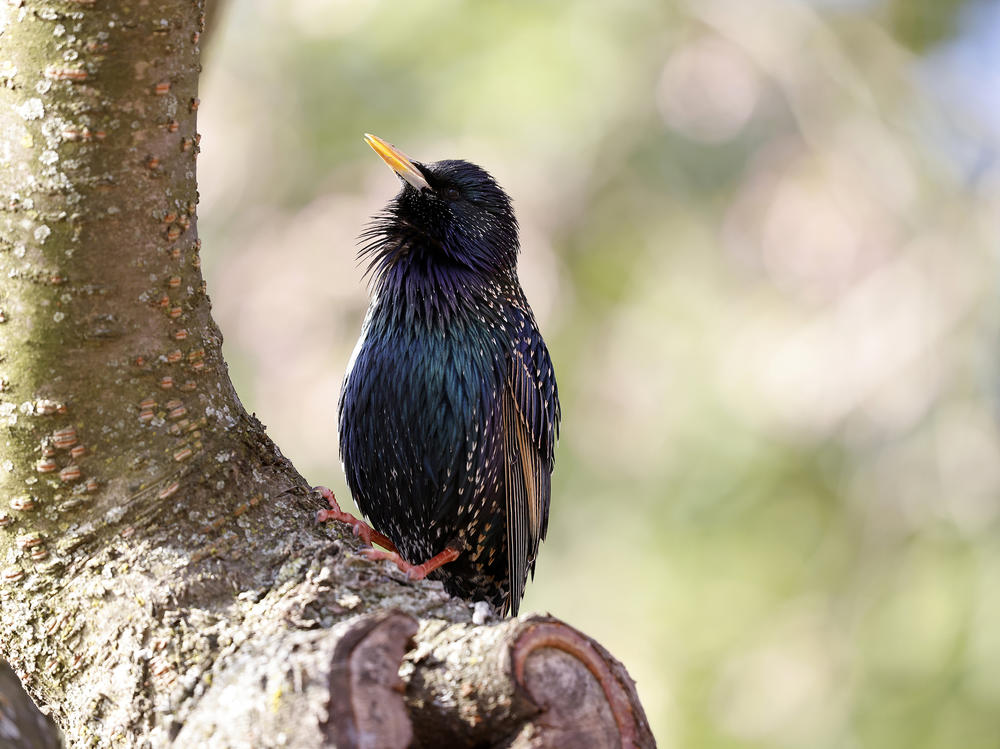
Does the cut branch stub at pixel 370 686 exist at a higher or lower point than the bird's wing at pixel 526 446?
lower

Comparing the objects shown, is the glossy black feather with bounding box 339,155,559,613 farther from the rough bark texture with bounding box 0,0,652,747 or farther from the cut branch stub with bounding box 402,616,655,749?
the cut branch stub with bounding box 402,616,655,749

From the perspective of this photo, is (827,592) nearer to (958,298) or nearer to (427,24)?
(958,298)

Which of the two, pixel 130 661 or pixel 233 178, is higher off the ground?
pixel 233 178

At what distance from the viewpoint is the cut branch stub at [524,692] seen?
4.54 ft

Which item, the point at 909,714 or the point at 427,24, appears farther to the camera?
the point at 427,24

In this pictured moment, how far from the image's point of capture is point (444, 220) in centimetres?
341

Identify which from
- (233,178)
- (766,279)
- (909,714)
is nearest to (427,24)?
(233,178)

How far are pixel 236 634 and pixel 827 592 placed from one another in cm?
414

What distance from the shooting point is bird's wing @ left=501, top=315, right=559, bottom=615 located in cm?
323

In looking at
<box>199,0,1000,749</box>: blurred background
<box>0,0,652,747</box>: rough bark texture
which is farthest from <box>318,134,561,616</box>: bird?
<box>199,0,1000,749</box>: blurred background

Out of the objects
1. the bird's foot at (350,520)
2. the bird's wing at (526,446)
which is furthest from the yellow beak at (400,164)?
the bird's foot at (350,520)

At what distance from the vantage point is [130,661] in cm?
158

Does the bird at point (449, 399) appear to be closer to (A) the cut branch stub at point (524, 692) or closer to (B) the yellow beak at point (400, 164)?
(B) the yellow beak at point (400, 164)

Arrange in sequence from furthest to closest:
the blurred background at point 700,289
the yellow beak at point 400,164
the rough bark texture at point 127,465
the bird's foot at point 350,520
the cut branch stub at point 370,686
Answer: the blurred background at point 700,289 → the yellow beak at point 400,164 → the bird's foot at point 350,520 → the rough bark texture at point 127,465 → the cut branch stub at point 370,686
